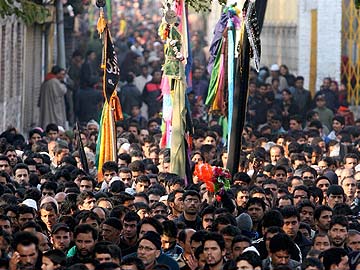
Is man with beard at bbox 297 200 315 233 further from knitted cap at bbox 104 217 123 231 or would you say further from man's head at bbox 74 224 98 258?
man's head at bbox 74 224 98 258

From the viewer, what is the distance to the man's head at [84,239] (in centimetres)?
Result: 1820

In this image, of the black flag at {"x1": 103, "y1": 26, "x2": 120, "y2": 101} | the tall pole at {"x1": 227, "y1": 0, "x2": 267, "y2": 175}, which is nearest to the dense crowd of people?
the tall pole at {"x1": 227, "y1": 0, "x2": 267, "y2": 175}

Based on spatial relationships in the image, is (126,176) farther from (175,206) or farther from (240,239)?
(240,239)

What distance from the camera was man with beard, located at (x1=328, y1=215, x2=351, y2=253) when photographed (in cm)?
1964

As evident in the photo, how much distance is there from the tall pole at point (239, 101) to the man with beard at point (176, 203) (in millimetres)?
2692

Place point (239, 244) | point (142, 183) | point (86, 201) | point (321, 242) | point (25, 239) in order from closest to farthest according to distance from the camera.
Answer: point (25, 239) → point (239, 244) → point (321, 242) → point (86, 201) → point (142, 183)

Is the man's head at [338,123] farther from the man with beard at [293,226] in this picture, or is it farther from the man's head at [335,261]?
the man's head at [335,261]

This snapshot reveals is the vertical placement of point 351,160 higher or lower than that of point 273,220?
higher

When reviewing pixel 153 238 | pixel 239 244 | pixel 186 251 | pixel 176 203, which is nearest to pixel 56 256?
pixel 153 238

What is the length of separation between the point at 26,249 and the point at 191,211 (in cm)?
406

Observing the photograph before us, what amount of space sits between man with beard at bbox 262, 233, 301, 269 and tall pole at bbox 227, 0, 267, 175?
252 inches

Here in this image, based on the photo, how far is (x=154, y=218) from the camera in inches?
757

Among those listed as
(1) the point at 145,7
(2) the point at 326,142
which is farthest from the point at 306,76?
(1) the point at 145,7

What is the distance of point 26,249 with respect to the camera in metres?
17.3
